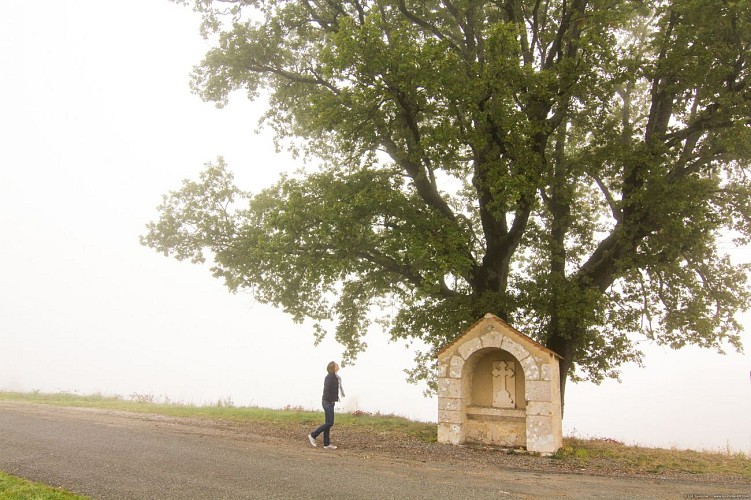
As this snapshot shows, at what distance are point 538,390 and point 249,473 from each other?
22.7 ft

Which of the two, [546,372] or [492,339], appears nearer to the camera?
[546,372]

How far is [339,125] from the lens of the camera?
1495 cm

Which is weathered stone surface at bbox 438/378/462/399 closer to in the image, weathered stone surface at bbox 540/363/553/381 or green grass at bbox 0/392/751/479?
green grass at bbox 0/392/751/479

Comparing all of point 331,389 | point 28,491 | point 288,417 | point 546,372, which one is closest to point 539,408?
point 546,372

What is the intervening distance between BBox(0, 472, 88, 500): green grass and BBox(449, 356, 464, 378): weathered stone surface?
856 centimetres

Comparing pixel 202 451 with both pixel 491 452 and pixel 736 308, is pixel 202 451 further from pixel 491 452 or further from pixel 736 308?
pixel 736 308

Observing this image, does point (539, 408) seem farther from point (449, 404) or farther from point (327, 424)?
point (327, 424)

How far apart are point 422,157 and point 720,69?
7.46 metres

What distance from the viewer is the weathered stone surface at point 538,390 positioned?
40.0 ft

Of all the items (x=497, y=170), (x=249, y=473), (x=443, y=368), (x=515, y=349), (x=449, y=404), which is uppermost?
(x=497, y=170)

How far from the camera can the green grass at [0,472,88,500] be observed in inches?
261

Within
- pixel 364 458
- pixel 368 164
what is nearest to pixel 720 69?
pixel 368 164

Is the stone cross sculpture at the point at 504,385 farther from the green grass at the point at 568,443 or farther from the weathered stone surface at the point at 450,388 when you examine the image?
the green grass at the point at 568,443

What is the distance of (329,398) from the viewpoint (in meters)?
12.0
